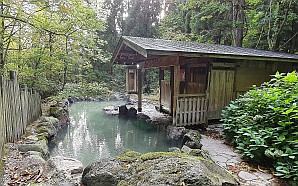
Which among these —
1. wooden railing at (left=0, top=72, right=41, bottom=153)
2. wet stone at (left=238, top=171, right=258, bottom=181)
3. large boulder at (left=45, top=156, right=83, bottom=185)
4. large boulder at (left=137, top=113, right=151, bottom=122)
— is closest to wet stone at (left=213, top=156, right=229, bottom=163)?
wet stone at (left=238, top=171, right=258, bottom=181)

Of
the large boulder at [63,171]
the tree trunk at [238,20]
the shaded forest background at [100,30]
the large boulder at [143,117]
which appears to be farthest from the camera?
the tree trunk at [238,20]

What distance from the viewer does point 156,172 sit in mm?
2225

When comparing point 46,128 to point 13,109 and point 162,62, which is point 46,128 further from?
point 162,62

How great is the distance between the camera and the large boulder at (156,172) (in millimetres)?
2049

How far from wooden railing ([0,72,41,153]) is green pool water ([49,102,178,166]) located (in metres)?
1.12

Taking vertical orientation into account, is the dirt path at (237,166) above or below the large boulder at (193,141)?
below

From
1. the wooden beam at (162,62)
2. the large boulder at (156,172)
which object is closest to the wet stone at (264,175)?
the large boulder at (156,172)

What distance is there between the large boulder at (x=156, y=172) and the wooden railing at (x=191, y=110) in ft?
9.90

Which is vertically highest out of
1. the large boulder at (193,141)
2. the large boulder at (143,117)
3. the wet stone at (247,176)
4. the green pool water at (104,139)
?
the large boulder at (193,141)

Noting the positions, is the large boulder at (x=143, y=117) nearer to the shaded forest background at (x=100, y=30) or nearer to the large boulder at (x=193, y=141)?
the large boulder at (x=193, y=141)

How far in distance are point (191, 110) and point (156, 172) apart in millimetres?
4099

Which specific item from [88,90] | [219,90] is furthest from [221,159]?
[88,90]

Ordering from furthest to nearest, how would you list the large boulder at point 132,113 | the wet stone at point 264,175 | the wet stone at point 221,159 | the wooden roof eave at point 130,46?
the large boulder at point 132,113 < the wooden roof eave at point 130,46 < the wet stone at point 221,159 < the wet stone at point 264,175

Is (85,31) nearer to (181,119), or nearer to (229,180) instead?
(181,119)
